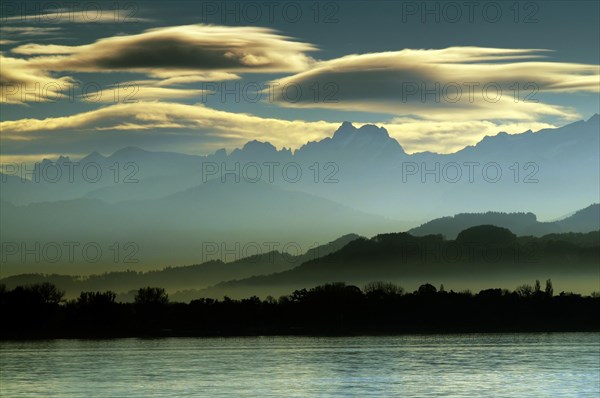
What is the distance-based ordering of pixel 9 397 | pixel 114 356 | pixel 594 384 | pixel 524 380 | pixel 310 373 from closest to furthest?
1. pixel 9 397
2. pixel 594 384
3. pixel 524 380
4. pixel 310 373
5. pixel 114 356

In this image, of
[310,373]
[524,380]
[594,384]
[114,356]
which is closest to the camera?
[594,384]

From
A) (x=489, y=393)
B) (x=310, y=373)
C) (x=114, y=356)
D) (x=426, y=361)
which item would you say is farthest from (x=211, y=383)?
(x=114, y=356)

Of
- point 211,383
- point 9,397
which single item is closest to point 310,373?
point 211,383

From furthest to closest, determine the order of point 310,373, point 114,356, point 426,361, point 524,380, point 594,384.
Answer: point 114,356, point 426,361, point 310,373, point 524,380, point 594,384

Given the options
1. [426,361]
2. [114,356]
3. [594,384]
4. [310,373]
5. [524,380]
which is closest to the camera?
[594,384]

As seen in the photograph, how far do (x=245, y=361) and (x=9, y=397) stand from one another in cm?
7166

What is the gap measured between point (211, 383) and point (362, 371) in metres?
28.0

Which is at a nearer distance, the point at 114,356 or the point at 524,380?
the point at 524,380

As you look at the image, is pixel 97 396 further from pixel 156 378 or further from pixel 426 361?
pixel 426 361

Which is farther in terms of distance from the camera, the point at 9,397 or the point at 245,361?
the point at 245,361

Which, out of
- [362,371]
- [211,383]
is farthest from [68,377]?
[362,371]

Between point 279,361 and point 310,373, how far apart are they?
34.4m

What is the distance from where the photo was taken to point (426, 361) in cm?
17175

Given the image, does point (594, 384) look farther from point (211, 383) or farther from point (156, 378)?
point (156, 378)
